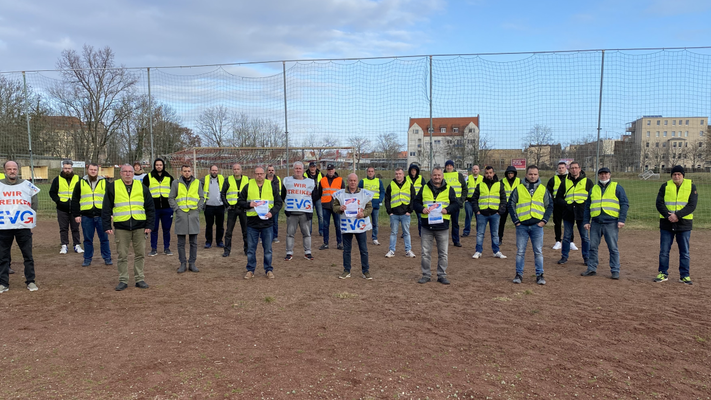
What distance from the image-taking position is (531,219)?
7.05 meters

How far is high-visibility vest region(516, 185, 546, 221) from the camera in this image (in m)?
7.01

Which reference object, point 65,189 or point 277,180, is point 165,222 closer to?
point 65,189

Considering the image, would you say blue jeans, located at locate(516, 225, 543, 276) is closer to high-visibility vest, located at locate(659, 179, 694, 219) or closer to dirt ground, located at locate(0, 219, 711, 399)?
dirt ground, located at locate(0, 219, 711, 399)

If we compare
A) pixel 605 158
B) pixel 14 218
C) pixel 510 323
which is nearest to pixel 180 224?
pixel 14 218

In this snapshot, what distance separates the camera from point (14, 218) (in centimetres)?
646

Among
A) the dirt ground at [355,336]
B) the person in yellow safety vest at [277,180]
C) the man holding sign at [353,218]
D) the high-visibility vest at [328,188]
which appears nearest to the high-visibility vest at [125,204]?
the dirt ground at [355,336]

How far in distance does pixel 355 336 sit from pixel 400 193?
4.86m

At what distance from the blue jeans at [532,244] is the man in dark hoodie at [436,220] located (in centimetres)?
122

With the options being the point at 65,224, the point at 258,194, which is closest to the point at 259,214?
the point at 258,194

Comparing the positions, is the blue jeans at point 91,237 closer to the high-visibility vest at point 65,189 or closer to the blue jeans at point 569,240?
the high-visibility vest at point 65,189

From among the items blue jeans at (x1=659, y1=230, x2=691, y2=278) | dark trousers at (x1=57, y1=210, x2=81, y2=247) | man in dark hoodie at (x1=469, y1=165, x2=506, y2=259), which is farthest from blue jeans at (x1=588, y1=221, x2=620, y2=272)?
dark trousers at (x1=57, y1=210, x2=81, y2=247)

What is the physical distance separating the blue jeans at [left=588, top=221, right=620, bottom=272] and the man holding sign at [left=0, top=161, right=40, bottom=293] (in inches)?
364

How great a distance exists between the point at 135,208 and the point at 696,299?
840cm

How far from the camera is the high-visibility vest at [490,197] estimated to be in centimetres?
916
